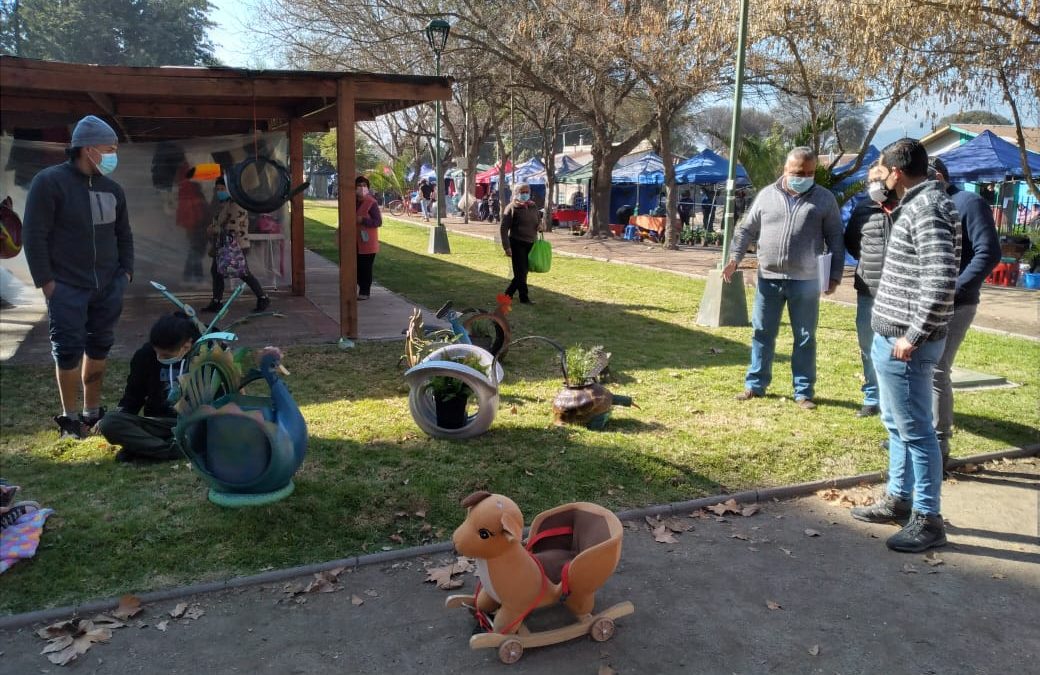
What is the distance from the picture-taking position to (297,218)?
460 inches

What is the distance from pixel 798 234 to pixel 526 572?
3940mm

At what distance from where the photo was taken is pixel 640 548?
4164 mm

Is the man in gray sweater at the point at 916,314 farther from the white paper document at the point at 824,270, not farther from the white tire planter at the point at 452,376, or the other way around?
the white tire planter at the point at 452,376

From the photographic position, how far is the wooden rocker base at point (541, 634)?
123 inches

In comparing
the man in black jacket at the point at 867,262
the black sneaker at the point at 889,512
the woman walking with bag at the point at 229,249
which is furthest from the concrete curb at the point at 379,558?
the woman walking with bag at the point at 229,249

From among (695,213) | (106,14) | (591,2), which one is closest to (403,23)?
(591,2)

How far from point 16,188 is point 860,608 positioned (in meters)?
10.4

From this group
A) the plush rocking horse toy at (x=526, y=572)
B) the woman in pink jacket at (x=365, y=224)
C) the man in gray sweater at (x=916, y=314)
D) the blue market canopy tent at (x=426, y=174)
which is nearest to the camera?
the plush rocking horse toy at (x=526, y=572)

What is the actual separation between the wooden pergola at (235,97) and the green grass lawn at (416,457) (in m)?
1.88

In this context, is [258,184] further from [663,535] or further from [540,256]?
[663,535]

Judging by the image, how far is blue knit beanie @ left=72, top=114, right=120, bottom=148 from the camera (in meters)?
5.05

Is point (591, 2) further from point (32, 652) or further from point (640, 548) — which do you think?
point (32, 652)

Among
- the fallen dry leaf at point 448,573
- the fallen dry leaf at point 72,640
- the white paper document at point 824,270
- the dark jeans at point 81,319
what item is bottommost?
the fallen dry leaf at point 72,640

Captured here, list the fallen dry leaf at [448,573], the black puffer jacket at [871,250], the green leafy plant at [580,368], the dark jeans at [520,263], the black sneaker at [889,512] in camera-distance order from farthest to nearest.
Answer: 1. the dark jeans at [520,263]
2. the green leafy plant at [580,368]
3. the black puffer jacket at [871,250]
4. the black sneaker at [889,512]
5. the fallen dry leaf at [448,573]
